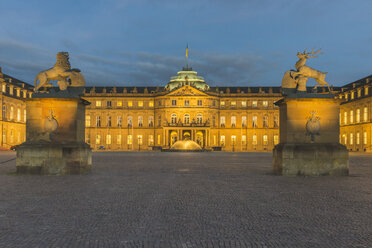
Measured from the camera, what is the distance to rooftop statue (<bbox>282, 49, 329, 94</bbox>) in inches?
640

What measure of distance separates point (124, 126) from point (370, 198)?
8718 centimetres

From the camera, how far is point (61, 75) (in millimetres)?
16688

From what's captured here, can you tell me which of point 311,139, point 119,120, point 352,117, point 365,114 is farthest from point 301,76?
point 119,120

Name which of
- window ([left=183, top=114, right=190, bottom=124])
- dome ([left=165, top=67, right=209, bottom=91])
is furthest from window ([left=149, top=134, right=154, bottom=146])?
dome ([left=165, top=67, right=209, bottom=91])

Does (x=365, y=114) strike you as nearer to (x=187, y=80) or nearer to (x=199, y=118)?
(x=199, y=118)

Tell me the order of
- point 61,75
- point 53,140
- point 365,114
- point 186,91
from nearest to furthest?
point 53,140 < point 61,75 < point 365,114 < point 186,91

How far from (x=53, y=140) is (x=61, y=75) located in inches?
126

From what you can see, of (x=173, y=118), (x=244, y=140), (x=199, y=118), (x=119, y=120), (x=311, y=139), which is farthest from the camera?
(x=119, y=120)

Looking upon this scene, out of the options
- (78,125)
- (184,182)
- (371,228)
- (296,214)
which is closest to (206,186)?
(184,182)

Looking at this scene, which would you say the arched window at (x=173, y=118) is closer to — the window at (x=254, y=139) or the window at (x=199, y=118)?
the window at (x=199, y=118)

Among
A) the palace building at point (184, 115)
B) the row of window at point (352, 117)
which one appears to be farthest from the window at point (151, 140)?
the row of window at point (352, 117)

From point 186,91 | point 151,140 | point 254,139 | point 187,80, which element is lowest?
point 151,140

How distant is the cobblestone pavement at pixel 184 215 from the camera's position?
5.89 m

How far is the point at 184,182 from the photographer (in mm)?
13688
